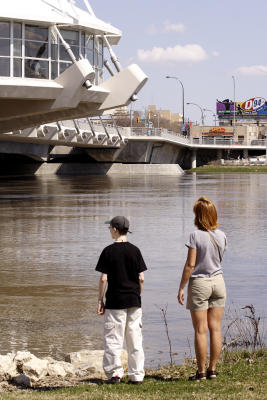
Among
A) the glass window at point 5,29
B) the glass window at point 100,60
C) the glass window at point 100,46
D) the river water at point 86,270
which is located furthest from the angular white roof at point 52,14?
the river water at point 86,270

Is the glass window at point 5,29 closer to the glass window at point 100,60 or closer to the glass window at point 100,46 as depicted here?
the glass window at point 100,46

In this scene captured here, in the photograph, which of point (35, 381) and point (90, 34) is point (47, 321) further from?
point (90, 34)

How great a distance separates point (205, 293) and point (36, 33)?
115 ft

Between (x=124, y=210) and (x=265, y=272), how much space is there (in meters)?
15.3

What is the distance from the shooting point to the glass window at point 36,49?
132 feet

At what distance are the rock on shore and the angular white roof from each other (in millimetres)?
32721

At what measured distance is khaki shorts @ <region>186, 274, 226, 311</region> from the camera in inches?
290

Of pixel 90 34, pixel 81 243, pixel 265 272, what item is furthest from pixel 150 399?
pixel 90 34

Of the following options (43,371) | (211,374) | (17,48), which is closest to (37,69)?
(17,48)

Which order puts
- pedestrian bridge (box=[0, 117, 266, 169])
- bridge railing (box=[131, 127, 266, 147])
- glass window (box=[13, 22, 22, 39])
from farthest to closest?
bridge railing (box=[131, 127, 266, 147]), pedestrian bridge (box=[0, 117, 266, 169]), glass window (box=[13, 22, 22, 39])

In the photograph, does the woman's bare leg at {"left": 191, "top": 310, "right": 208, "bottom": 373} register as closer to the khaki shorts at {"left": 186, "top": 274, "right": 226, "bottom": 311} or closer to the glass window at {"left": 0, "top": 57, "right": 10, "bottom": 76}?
the khaki shorts at {"left": 186, "top": 274, "right": 226, "bottom": 311}

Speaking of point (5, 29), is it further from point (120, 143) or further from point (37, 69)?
point (120, 143)

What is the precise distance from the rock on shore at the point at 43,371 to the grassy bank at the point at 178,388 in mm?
310

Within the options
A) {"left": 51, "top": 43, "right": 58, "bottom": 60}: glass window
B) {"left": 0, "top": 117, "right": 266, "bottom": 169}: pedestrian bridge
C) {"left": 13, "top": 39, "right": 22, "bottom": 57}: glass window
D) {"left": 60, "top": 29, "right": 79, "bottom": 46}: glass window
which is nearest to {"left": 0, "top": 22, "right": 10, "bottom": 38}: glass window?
{"left": 13, "top": 39, "right": 22, "bottom": 57}: glass window
